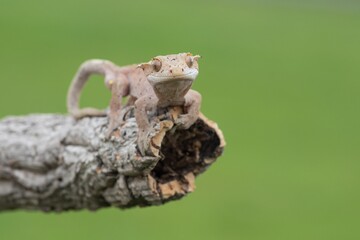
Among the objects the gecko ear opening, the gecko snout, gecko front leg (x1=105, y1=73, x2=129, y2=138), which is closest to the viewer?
the gecko snout

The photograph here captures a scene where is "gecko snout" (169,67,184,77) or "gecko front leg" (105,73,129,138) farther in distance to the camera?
"gecko front leg" (105,73,129,138)

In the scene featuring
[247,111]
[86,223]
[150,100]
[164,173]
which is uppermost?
[150,100]

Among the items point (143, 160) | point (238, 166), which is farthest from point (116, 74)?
point (238, 166)

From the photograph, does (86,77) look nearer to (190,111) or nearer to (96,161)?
(96,161)

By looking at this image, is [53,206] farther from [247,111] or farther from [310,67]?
[310,67]

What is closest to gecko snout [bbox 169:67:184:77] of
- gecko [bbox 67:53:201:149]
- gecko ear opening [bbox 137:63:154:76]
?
gecko [bbox 67:53:201:149]

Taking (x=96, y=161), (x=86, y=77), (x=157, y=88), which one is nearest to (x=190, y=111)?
(x=157, y=88)

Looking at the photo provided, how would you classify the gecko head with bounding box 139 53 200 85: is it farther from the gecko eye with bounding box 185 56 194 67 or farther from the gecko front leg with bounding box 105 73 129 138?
the gecko front leg with bounding box 105 73 129 138
